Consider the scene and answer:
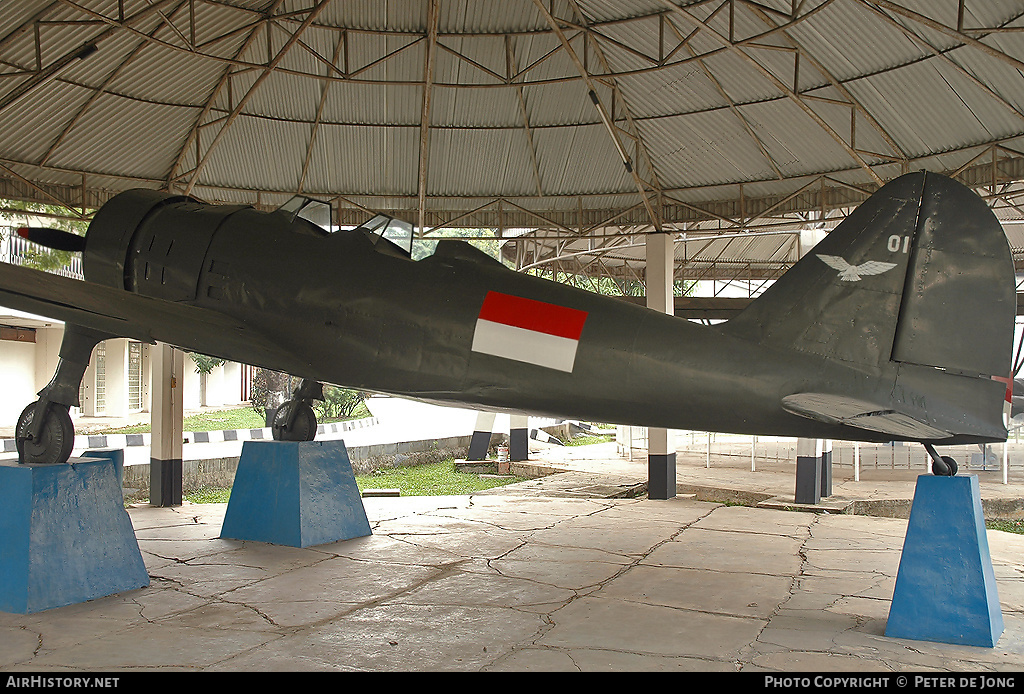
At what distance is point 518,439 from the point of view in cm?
2300

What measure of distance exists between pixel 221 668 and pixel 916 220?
645 cm

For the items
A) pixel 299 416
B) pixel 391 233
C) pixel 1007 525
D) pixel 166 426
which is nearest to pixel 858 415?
pixel 391 233

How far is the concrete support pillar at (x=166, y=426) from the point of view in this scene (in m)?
14.0

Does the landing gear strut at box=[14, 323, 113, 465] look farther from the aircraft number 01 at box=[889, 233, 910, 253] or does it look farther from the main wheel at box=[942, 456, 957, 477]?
the main wheel at box=[942, 456, 957, 477]

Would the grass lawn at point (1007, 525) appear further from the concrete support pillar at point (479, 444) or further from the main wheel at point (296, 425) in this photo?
the concrete support pillar at point (479, 444)

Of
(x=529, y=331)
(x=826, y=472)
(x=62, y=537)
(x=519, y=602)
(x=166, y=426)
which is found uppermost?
(x=529, y=331)

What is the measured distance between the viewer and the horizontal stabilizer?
17.9 feet

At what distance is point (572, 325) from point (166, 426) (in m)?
10.4

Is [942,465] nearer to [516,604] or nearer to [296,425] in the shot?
[516,604]

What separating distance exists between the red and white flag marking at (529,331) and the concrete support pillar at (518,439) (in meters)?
16.0

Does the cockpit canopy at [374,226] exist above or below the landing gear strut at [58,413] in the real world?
above

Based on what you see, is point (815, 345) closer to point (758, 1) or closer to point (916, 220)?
point (916, 220)

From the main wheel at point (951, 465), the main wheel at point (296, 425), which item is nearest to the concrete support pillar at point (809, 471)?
the main wheel at point (951, 465)

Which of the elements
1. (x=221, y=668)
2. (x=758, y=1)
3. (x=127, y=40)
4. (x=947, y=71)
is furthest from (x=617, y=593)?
(x=127, y=40)
